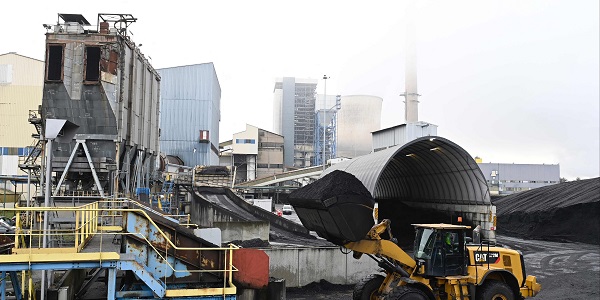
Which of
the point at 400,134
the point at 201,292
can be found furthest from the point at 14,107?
the point at 201,292

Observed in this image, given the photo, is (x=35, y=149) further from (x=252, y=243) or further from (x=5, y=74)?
(x=5, y=74)

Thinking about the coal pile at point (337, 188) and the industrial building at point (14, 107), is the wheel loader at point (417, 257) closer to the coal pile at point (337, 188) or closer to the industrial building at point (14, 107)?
the coal pile at point (337, 188)

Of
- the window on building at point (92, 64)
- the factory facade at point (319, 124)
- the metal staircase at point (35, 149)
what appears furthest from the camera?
the factory facade at point (319, 124)

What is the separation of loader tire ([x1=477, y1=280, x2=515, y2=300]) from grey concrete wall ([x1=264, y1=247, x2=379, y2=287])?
5.18 meters

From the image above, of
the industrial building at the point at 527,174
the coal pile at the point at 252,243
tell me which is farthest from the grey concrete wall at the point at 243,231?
the industrial building at the point at 527,174

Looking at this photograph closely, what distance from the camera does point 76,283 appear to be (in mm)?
11109

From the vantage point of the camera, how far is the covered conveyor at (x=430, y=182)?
20594mm

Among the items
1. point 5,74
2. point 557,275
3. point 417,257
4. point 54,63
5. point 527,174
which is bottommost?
point 557,275

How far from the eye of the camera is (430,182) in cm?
2634

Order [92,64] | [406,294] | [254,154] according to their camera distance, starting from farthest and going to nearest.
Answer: [254,154] → [92,64] → [406,294]

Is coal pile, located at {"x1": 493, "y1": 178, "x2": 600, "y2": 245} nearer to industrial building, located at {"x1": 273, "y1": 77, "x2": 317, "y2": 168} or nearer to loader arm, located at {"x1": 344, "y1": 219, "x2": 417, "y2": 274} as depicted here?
loader arm, located at {"x1": 344, "y1": 219, "x2": 417, "y2": 274}

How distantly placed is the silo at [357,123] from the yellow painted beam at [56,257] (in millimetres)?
74472

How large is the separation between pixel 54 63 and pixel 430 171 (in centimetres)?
1926

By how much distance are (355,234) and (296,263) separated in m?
6.53
